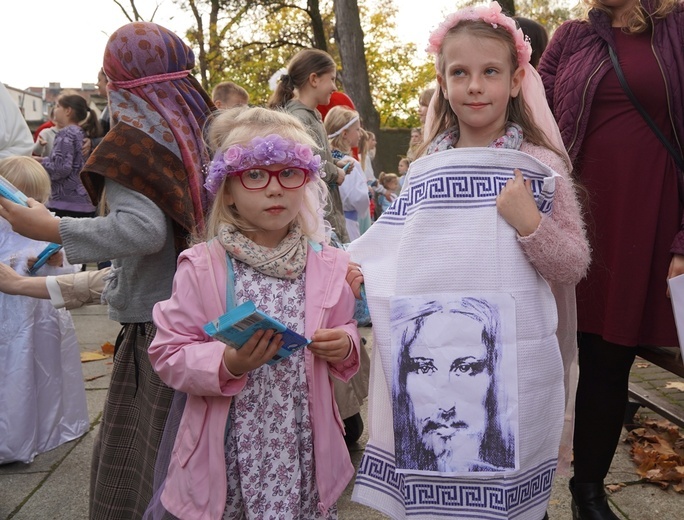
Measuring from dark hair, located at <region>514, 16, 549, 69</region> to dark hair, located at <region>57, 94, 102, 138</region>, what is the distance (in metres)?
6.29

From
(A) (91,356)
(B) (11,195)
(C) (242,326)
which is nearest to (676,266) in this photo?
(C) (242,326)

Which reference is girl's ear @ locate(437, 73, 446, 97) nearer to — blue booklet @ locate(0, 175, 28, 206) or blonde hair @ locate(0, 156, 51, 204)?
blue booklet @ locate(0, 175, 28, 206)

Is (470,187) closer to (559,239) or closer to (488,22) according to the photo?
(559,239)

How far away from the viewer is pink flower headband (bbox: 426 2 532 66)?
91.4 inches

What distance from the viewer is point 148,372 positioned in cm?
272

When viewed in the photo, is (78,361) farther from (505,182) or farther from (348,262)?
(505,182)

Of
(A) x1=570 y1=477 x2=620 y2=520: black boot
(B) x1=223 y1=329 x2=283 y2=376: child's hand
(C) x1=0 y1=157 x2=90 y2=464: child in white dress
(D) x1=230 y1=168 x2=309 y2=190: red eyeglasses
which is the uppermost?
(D) x1=230 y1=168 x2=309 y2=190: red eyeglasses

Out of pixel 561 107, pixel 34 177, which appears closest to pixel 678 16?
pixel 561 107

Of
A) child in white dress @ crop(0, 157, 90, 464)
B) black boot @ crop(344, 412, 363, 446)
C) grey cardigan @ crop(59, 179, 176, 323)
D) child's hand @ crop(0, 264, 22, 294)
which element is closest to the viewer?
grey cardigan @ crop(59, 179, 176, 323)

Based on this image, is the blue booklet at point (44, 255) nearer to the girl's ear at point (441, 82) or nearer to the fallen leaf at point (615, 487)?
the girl's ear at point (441, 82)

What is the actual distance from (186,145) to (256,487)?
1.13 m

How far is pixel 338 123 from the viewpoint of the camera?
21.7 feet

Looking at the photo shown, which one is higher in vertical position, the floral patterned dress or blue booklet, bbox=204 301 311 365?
blue booklet, bbox=204 301 311 365

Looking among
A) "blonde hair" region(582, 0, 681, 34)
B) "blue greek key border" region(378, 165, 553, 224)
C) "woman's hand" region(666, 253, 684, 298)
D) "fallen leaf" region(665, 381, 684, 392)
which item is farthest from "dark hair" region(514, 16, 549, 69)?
"fallen leaf" region(665, 381, 684, 392)
